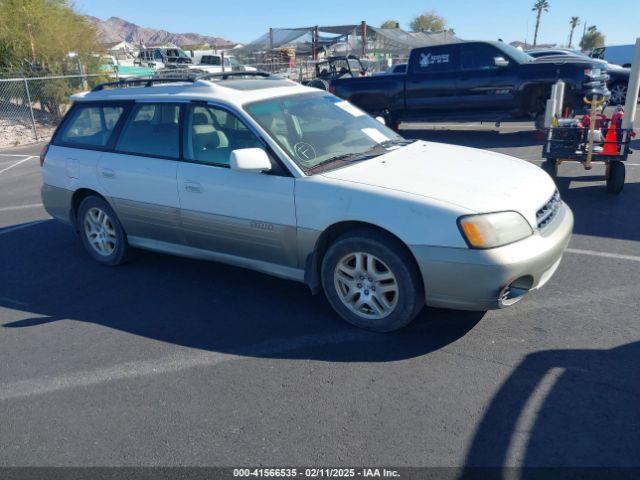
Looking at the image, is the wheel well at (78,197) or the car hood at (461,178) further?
the wheel well at (78,197)

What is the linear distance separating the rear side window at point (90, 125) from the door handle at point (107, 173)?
268mm

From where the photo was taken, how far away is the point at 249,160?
3854 millimetres

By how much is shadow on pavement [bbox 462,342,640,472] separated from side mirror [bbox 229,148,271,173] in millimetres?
2153

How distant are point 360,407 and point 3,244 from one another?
5.09m

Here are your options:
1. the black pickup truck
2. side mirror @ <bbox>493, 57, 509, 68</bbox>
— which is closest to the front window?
the black pickup truck

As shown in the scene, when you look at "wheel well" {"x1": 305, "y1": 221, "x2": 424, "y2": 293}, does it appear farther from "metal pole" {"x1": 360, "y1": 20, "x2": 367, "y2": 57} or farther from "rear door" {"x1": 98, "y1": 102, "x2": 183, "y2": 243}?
"metal pole" {"x1": 360, "y1": 20, "x2": 367, "y2": 57}

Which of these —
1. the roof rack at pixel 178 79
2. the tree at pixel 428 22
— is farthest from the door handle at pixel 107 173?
the tree at pixel 428 22

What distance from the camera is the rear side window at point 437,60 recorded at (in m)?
11.9

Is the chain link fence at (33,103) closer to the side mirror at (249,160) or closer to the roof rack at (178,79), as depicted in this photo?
the roof rack at (178,79)

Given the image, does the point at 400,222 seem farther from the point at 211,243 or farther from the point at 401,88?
the point at 401,88

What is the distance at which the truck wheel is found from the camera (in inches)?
263

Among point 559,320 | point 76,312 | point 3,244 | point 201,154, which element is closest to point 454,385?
point 559,320

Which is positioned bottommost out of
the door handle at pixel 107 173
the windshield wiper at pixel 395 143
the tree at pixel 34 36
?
the door handle at pixel 107 173

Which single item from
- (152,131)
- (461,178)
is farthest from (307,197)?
(152,131)
